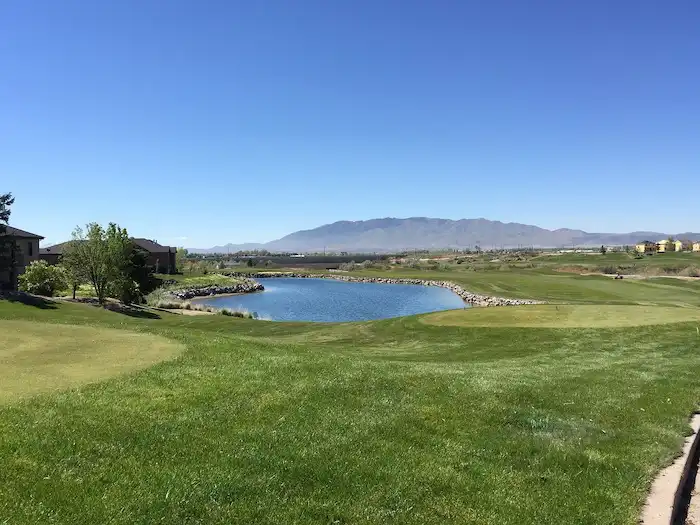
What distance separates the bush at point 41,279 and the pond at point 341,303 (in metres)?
19.9

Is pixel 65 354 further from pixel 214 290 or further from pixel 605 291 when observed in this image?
pixel 214 290

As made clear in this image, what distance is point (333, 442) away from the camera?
895cm

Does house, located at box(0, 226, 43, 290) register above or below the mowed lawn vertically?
above

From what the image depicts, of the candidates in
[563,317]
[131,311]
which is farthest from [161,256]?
[563,317]

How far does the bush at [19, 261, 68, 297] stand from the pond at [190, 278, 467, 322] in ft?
65.2

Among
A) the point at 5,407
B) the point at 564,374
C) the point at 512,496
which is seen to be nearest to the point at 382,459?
the point at 512,496

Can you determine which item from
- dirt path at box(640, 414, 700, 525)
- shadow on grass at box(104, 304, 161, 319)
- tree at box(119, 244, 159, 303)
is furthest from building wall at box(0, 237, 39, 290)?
dirt path at box(640, 414, 700, 525)

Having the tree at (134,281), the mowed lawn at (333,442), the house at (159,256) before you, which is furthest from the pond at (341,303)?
the mowed lawn at (333,442)

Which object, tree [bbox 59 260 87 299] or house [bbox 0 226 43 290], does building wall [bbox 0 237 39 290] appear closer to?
house [bbox 0 226 43 290]

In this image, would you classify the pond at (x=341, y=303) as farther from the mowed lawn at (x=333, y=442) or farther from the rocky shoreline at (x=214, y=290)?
the mowed lawn at (x=333, y=442)

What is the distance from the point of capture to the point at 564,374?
1584cm

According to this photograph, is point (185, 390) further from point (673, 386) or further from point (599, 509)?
point (673, 386)

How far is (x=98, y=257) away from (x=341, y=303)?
35.6 meters

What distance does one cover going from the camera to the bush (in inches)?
1736
